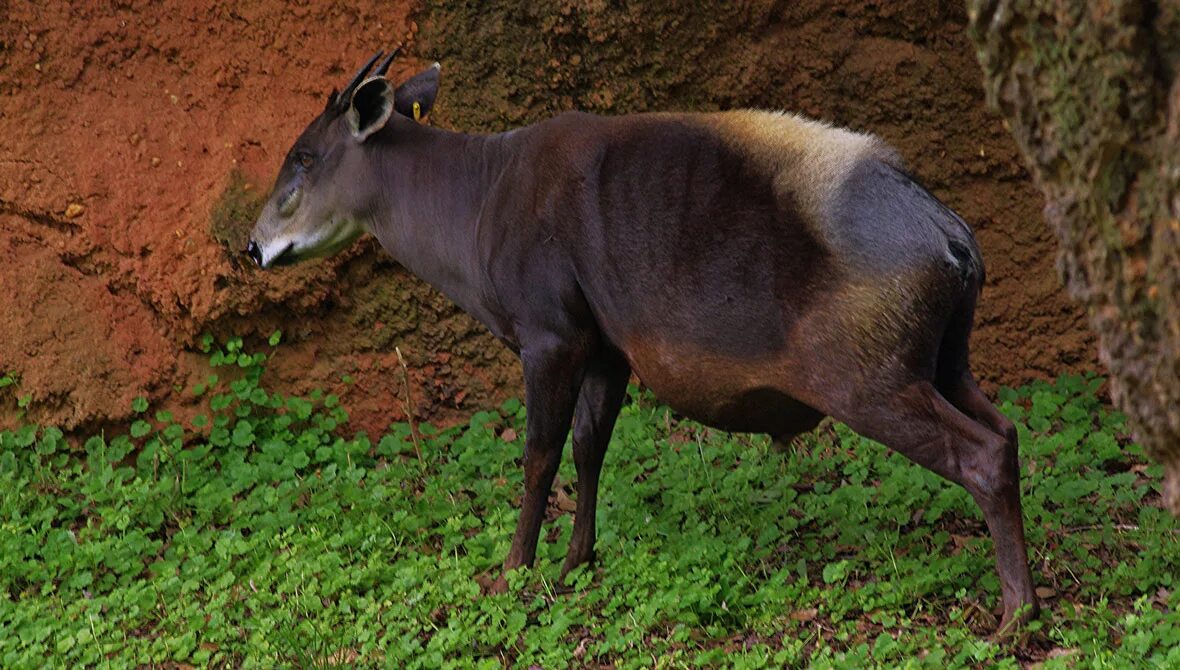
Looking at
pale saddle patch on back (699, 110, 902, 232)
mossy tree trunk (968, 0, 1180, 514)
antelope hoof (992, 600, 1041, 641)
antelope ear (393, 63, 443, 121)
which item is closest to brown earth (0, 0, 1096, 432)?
antelope ear (393, 63, 443, 121)

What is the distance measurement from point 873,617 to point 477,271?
2.22m

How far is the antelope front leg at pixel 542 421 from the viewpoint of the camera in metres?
5.97

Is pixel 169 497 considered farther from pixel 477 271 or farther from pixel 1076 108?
pixel 1076 108

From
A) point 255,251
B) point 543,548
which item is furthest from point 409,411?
point 543,548

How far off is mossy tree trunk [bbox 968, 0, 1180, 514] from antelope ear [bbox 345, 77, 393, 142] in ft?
12.2

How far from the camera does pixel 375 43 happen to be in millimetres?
8383

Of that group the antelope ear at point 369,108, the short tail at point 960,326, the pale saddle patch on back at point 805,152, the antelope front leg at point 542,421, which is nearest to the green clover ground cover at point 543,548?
the antelope front leg at point 542,421

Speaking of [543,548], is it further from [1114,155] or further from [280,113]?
[1114,155]

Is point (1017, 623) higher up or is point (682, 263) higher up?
point (682, 263)

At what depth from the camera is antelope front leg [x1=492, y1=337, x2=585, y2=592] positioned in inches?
235

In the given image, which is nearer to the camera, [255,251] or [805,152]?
[805,152]

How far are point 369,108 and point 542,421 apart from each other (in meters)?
1.68

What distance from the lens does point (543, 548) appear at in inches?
261

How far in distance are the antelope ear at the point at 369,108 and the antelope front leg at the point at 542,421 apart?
1.33 m
